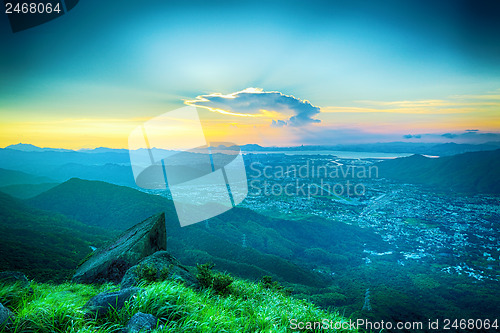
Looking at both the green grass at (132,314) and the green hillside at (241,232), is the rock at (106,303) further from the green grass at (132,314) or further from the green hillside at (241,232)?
the green hillside at (241,232)

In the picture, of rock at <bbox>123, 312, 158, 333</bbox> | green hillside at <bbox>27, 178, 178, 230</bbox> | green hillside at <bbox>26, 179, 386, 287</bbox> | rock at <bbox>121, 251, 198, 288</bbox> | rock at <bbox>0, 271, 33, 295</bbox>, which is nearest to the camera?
rock at <bbox>123, 312, 158, 333</bbox>

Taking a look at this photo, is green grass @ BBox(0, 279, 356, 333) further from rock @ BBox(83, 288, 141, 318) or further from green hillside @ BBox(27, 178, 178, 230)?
green hillside @ BBox(27, 178, 178, 230)

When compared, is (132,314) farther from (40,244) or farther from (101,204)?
(101,204)

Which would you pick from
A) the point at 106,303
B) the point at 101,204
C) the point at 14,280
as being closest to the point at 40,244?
the point at 14,280

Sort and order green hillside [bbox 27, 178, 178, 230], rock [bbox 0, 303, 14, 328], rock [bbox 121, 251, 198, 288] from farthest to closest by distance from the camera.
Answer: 1. green hillside [bbox 27, 178, 178, 230]
2. rock [bbox 121, 251, 198, 288]
3. rock [bbox 0, 303, 14, 328]

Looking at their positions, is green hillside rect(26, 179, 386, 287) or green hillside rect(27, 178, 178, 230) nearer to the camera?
green hillside rect(26, 179, 386, 287)

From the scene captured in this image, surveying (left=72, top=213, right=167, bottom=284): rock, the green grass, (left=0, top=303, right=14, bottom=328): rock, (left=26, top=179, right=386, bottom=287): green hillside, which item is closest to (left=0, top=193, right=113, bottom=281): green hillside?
(left=72, top=213, right=167, bottom=284): rock

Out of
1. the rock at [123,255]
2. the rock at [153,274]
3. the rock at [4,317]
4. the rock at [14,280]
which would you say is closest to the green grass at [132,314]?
the rock at [4,317]
